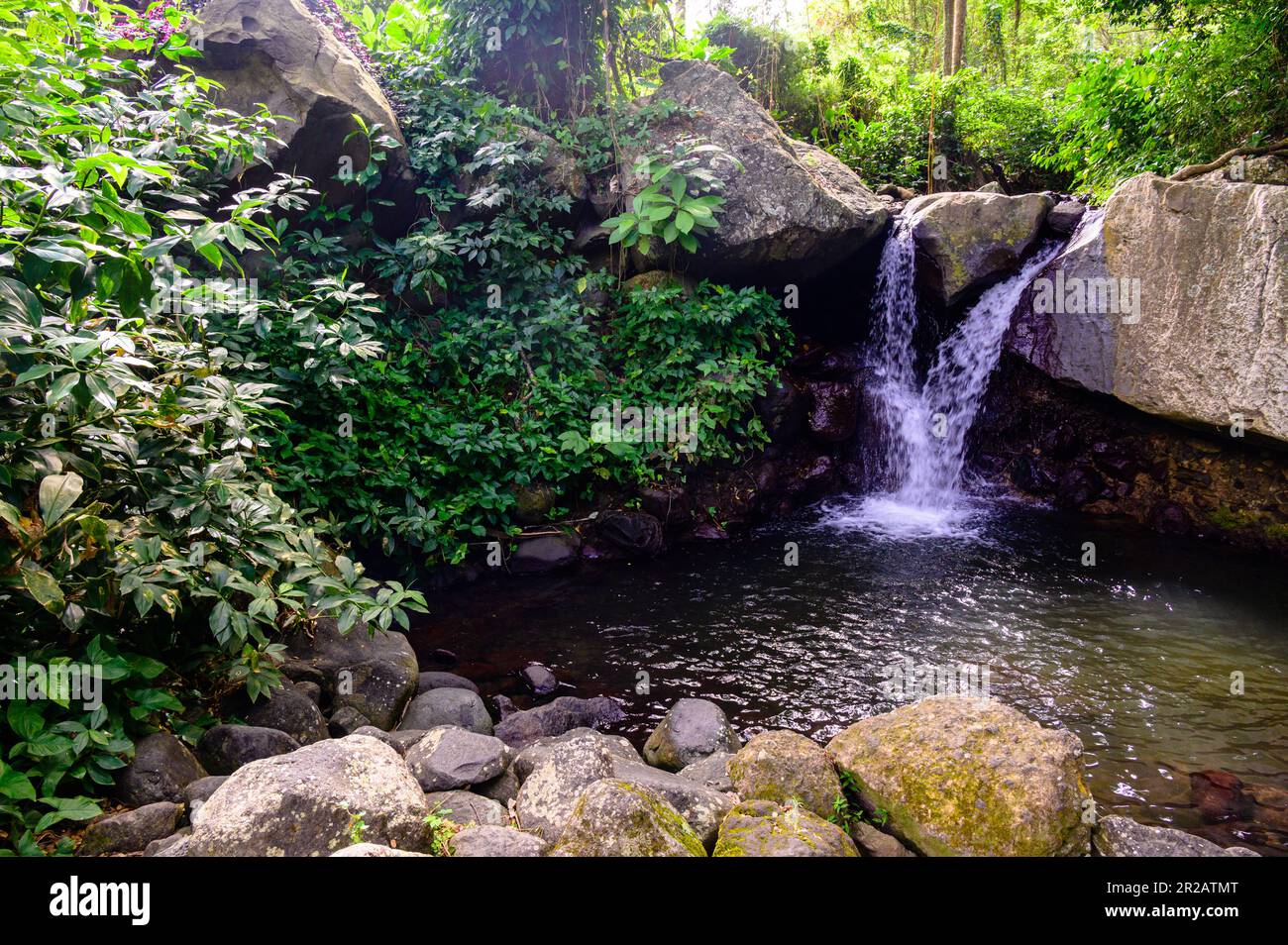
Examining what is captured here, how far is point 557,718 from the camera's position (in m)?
4.72

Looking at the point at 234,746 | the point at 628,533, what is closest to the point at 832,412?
the point at 628,533

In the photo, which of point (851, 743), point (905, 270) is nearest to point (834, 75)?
point (905, 270)

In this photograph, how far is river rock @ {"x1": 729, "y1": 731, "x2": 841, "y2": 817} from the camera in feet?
11.0

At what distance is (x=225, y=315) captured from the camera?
590 cm

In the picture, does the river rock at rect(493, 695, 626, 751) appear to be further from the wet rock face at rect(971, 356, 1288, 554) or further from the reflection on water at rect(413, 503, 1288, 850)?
the wet rock face at rect(971, 356, 1288, 554)

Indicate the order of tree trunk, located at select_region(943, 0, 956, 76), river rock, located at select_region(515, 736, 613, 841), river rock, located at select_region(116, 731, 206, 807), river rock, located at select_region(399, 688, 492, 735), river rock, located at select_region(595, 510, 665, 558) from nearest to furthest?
river rock, located at select_region(116, 731, 206, 807)
river rock, located at select_region(515, 736, 613, 841)
river rock, located at select_region(399, 688, 492, 735)
river rock, located at select_region(595, 510, 665, 558)
tree trunk, located at select_region(943, 0, 956, 76)

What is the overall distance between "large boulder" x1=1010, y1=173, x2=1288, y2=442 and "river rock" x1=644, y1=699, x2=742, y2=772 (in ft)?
20.9

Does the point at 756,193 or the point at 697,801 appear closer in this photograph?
the point at 697,801

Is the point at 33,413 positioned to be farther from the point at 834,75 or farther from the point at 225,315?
the point at 834,75

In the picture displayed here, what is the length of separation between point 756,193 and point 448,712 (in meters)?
6.78

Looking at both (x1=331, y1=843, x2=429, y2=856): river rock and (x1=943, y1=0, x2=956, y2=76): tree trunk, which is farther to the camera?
(x1=943, y1=0, x2=956, y2=76): tree trunk

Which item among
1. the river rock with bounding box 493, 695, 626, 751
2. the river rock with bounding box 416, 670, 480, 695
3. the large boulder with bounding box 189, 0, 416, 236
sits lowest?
the river rock with bounding box 493, 695, 626, 751

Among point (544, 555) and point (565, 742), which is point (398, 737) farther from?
point (544, 555)

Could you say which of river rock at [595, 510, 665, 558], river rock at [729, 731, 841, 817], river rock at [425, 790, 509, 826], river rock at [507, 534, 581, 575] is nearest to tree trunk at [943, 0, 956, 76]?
river rock at [595, 510, 665, 558]
